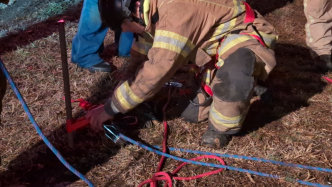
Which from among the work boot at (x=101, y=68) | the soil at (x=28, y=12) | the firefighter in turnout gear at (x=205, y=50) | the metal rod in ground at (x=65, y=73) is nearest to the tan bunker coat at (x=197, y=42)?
the firefighter in turnout gear at (x=205, y=50)

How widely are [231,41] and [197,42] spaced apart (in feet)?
1.12

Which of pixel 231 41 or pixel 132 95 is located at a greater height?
pixel 231 41

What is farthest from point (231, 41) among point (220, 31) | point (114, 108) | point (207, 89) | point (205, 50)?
point (114, 108)

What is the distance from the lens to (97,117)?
3000 mm

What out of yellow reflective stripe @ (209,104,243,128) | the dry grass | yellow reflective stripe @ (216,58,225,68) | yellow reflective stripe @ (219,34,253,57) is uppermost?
yellow reflective stripe @ (219,34,253,57)

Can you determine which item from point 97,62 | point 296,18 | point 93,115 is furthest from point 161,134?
point 296,18

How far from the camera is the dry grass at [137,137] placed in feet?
9.07

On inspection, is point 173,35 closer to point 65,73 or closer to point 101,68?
point 65,73

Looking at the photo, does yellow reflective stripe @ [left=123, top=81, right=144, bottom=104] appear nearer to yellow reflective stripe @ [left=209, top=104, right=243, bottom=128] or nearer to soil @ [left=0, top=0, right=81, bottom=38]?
yellow reflective stripe @ [left=209, top=104, right=243, bottom=128]

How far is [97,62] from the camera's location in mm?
4133

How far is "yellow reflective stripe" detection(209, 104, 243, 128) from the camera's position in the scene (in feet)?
9.37

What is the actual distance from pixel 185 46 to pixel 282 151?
1.18m

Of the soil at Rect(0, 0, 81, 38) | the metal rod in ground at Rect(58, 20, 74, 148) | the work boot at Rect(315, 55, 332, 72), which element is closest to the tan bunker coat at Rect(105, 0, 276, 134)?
the metal rod in ground at Rect(58, 20, 74, 148)

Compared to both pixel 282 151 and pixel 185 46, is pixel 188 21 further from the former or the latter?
pixel 282 151
